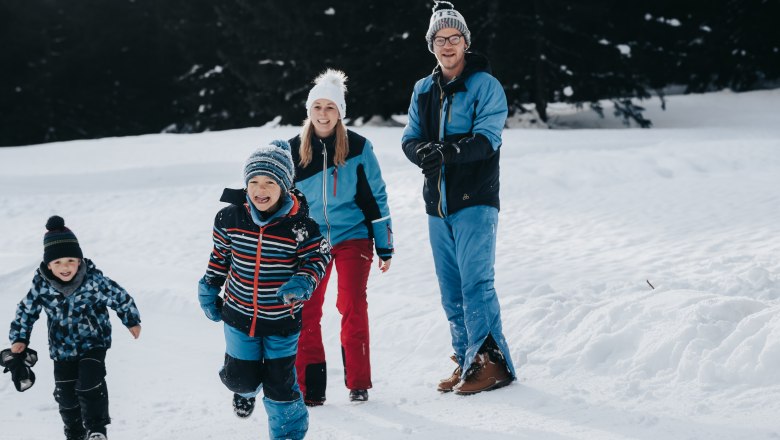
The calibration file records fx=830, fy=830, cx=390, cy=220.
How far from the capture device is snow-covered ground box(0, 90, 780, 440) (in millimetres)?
4180

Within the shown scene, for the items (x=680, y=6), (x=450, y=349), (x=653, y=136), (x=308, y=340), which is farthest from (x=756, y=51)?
(x=308, y=340)

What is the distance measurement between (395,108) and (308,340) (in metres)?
15.9

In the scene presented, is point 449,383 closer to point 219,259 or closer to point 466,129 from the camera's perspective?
point 466,129

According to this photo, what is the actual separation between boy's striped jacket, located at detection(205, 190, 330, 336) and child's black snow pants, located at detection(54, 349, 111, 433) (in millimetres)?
874

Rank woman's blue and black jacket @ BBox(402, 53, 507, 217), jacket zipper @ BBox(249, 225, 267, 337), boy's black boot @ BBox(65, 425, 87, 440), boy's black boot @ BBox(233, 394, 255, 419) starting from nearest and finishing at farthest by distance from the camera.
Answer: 1. jacket zipper @ BBox(249, 225, 267, 337)
2. boy's black boot @ BBox(233, 394, 255, 419)
3. boy's black boot @ BBox(65, 425, 87, 440)
4. woman's blue and black jacket @ BBox(402, 53, 507, 217)

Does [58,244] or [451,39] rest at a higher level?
[451,39]

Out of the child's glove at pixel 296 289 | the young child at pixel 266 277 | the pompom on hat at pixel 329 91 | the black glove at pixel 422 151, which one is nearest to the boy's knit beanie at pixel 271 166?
the young child at pixel 266 277

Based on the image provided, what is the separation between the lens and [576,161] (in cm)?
1168

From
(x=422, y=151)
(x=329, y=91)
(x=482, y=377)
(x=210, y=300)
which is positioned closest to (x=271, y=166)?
(x=210, y=300)

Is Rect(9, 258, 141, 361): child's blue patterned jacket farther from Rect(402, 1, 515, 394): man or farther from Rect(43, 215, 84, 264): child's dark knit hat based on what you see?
Rect(402, 1, 515, 394): man

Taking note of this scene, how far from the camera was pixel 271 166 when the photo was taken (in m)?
3.81

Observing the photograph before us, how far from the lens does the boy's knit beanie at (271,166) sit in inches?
150

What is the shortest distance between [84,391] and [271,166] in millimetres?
1550

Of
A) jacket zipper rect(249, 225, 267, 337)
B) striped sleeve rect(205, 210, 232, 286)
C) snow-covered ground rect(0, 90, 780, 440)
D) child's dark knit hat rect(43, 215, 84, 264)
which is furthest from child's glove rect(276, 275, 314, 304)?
child's dark knit hat rect(43, 215, 84, 264)
